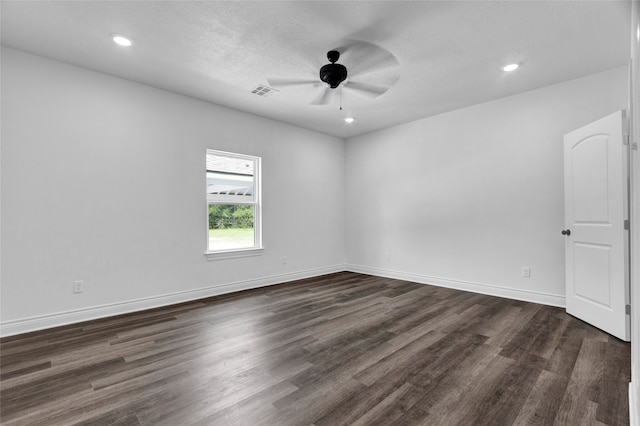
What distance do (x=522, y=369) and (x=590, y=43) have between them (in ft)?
10.1

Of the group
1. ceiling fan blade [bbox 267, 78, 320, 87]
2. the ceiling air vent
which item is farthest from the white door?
the ceiling air vent

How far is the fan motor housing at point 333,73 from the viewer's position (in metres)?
2.88

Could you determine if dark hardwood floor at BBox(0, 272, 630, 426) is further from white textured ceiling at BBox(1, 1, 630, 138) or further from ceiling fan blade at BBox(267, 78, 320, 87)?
white textured ceiling at BBox(1, 1, 630, 138)

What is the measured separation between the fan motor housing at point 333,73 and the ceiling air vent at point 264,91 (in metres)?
1.10

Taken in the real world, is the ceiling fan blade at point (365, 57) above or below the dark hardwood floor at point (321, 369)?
above

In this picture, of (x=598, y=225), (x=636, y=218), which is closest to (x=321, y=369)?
(x=636, y=218)

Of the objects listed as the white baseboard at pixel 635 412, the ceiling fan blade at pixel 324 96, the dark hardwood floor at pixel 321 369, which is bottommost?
the dark hardwood floor at pixel 321 369

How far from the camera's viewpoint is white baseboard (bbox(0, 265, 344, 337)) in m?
2.92

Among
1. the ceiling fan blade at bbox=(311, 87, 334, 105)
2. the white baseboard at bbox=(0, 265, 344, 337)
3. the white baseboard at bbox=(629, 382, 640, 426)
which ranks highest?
the ceiling fan blade at bbox=(311, 87, 334, 105)

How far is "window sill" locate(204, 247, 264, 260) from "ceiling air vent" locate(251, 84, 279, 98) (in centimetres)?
233

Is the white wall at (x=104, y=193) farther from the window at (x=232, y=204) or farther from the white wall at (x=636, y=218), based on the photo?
the white wall at (x=636, y=218)

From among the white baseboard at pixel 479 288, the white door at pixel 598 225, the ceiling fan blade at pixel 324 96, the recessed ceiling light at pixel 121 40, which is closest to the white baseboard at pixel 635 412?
the white door at pixel 598 225

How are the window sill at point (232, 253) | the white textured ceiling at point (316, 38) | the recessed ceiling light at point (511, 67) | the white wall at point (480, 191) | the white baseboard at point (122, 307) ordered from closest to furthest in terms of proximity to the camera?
the white textured ceiling at point (316, 38) → the white baseboard at point (122, 307) → the recessed ceiling light at point (511, 67) → the white wall at point (480, 191) → the window sill at point (232, 253)

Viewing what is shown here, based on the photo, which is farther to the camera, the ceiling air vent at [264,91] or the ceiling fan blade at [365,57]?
the ceiling air vent at [264,91]
